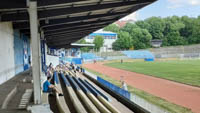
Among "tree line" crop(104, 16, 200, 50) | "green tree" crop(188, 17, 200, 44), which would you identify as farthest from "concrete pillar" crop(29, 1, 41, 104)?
"green tree" crop(188, 17, 200, 44)

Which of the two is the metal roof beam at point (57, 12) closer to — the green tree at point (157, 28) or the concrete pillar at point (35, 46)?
the concrete pillar at point (35, 46)

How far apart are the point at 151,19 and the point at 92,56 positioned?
1898 inches

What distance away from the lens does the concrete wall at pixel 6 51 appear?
10.1 m

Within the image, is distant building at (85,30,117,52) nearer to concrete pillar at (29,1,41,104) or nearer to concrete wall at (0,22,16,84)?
concrete wall at (0,22,16,84)

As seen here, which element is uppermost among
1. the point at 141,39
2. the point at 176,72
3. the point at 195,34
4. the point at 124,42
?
the point at 195,34

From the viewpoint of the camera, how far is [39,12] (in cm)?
913

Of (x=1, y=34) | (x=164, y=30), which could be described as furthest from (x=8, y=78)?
(x=164, y=30)

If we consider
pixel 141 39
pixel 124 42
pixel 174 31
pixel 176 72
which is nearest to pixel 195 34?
pixel 174 31

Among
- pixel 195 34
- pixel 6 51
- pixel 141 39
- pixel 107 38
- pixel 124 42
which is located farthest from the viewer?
pixel 107 38

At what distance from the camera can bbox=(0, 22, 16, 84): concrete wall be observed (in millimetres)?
10116

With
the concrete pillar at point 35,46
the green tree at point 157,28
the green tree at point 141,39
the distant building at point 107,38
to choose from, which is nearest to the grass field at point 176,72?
the concrete pillar at point 35,46

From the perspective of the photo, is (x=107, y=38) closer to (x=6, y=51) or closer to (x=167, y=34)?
(x=167, y=34)

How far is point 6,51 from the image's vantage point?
432 inches

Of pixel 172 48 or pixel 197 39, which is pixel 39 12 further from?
pixel 197 39
